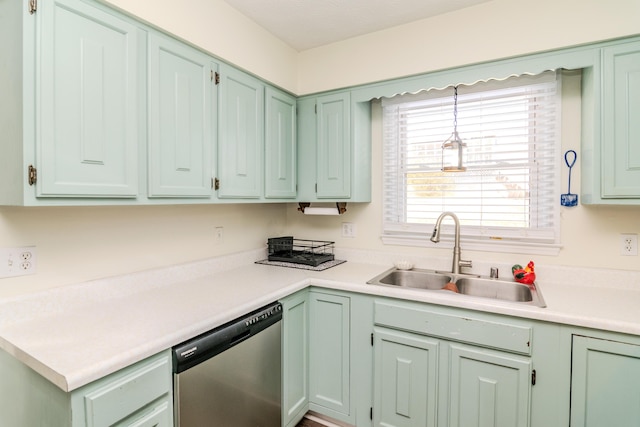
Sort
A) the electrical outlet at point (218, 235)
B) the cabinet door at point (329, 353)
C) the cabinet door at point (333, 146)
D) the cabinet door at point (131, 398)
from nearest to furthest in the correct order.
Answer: the cabinet door at point (131, 398)
the cabinet door at point (329, 353)
the electrical outlet at point (218, 235)
the cabinet door at point (333, 146)

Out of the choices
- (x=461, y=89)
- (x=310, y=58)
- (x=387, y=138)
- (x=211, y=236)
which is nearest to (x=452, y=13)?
(x=461, y=89)

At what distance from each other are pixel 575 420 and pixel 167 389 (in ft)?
5.59

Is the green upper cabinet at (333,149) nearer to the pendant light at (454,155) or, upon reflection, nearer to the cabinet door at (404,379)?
the pendant light at (454,155)

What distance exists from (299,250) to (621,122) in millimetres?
2160

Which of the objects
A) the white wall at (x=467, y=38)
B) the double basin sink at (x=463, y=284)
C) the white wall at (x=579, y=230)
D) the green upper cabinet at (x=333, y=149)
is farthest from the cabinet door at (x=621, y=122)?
the green upper cabinet at (x=333, y=149)

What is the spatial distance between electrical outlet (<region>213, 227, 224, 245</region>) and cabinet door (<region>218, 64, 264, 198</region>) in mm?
370

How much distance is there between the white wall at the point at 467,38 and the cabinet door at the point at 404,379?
5.34 feet

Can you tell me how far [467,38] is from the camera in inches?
77.0

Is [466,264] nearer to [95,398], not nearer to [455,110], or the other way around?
[455,110]


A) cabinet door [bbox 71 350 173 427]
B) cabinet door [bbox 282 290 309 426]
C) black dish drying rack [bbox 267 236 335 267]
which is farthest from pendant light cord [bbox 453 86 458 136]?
cabinet door [bbox 71 350 173 427]

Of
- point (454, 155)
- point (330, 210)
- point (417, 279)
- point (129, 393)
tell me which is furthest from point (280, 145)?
point (129, 393)

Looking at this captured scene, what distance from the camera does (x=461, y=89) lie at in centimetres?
220

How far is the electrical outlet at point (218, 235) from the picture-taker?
223cm

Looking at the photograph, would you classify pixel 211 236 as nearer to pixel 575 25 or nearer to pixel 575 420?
pixel 575 420
